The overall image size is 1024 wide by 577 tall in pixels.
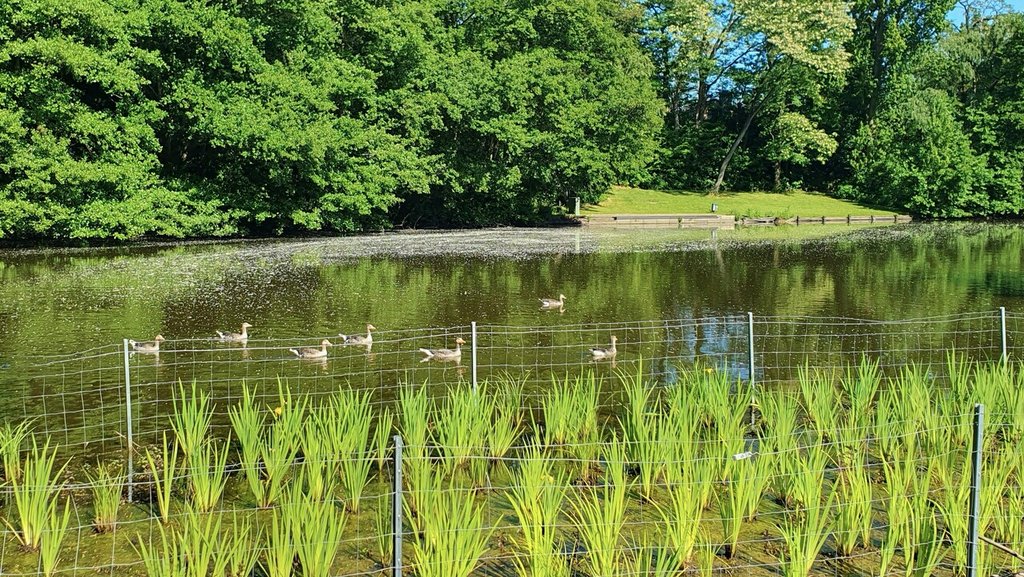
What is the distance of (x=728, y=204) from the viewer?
6178 cm

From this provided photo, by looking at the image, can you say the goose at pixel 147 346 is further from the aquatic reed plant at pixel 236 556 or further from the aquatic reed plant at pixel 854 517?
the aquatic reed plant at pixel 854 517

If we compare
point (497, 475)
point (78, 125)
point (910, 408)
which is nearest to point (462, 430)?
point (497, 475)

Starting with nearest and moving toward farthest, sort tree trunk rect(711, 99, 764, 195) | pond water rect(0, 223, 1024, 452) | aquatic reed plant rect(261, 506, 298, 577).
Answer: aquatic reed plant rect(261, 506, 298, 577) → pond water rect(0, 223, 1024, 452) → tree trunk rect(711, 99, 764, 195)

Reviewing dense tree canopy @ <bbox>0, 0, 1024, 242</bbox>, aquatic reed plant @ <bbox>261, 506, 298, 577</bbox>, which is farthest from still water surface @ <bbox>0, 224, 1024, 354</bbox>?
aquatic reed plant @ <bbox>261, 506, 298, 577</bbox>

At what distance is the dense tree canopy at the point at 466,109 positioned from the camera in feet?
107

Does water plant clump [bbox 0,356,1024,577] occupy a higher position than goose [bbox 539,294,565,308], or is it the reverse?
goose [bbox 539,294,565,308]

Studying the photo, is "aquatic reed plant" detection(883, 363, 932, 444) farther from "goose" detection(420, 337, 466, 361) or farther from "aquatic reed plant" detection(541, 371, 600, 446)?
"goose" detection(420, 337, 466, 361)

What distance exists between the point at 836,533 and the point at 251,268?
23356mm

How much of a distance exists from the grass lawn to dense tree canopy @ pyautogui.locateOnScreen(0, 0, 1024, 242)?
244 cm

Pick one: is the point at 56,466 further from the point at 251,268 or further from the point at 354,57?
the point at 354,57

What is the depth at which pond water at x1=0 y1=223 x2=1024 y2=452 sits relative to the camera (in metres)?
13.2

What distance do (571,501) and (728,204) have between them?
57745mm

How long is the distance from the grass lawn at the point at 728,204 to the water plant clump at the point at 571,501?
48.1m

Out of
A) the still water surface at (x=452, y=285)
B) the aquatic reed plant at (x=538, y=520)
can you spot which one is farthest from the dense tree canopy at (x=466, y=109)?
the aquatic reed plant at (x=538, y=520)
